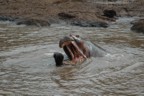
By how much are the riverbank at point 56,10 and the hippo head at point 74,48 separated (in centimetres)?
762

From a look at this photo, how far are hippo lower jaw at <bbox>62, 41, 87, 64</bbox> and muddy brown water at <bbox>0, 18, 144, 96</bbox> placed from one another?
0.22 meters

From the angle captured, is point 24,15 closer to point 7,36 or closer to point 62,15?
point 62,15

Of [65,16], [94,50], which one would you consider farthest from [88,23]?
[94,50]

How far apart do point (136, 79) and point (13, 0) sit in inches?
714

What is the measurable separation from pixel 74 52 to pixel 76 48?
139mm

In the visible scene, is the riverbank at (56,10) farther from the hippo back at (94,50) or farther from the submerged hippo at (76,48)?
the submerged hippo at (76,48)

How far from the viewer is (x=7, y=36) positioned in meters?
15.0

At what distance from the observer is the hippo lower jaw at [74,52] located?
32.7ft

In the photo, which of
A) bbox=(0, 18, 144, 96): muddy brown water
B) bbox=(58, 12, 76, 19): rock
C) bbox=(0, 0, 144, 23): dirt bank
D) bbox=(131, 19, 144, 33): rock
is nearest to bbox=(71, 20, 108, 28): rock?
bbox=(0, 0, 144, 23): dirt bank

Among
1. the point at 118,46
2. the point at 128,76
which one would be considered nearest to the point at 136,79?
the point at 128,76

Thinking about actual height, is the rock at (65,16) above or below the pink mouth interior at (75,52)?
below

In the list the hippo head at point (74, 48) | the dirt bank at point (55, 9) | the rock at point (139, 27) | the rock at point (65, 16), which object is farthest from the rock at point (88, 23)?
the hippo head at point (74, 48)

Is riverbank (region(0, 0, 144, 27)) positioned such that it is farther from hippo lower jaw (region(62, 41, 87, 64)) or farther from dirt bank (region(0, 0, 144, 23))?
hippo lower jaw (region(62, 41, 87, 64))

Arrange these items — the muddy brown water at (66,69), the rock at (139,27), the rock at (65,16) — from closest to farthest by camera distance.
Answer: the muddy brown water at (66,69) < the rock at (139,27) < the rock at (65,16)
